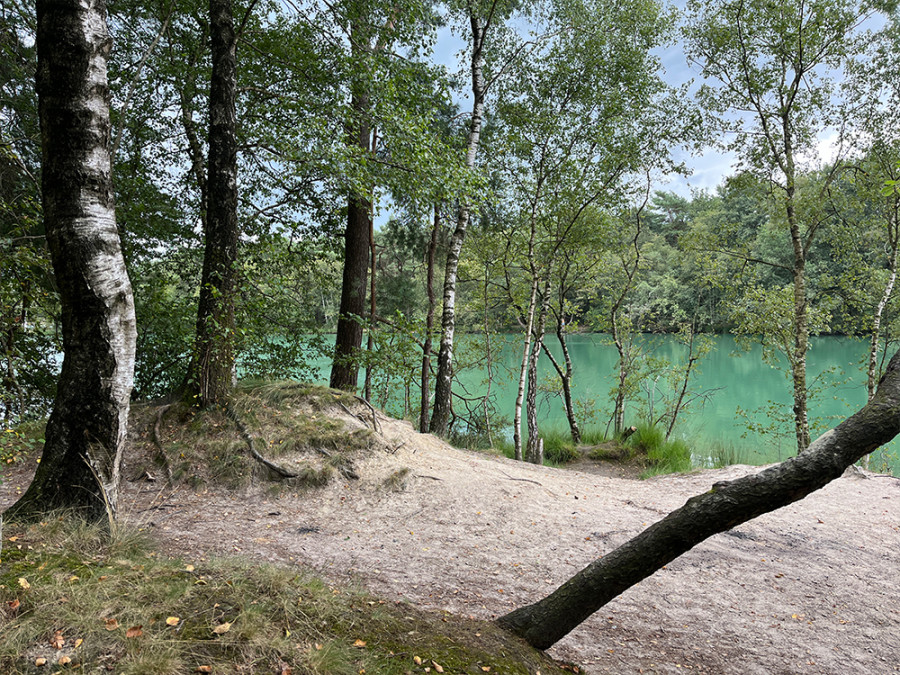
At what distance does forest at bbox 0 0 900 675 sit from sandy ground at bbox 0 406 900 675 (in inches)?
6.6

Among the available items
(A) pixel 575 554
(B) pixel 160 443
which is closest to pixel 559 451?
(A) pixel 575 554

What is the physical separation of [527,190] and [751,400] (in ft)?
52.4

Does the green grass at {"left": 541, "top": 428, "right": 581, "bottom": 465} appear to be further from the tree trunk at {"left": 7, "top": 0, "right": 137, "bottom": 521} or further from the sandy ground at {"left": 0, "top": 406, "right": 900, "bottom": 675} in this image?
the tree trunk at {"left": 7, "top": 0, "right": 137, "bottom": 521}

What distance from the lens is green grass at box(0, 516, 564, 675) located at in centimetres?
158

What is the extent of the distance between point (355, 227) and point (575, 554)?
19.9 feet

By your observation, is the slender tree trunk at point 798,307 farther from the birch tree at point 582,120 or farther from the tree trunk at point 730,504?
the tree trunk at point 730,504

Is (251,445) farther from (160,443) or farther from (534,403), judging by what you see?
(534,403)

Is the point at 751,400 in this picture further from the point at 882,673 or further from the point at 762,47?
the point at 882,673

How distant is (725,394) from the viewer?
21.1 meters

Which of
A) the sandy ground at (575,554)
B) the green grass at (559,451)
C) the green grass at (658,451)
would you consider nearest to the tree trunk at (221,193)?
the sandy ground at (575,554)

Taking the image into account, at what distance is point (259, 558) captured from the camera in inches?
128

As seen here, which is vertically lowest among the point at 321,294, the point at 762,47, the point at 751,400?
the point at 751,400

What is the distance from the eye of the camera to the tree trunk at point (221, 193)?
466 centimetres

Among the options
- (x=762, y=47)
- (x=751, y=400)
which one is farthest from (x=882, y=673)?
(x=751, y=400)
